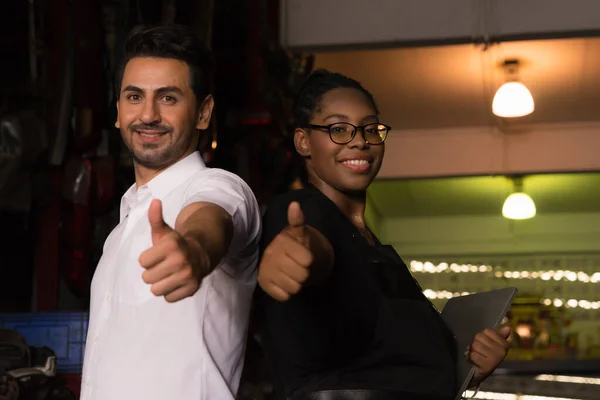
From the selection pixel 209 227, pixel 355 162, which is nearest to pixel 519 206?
pixel 355 162

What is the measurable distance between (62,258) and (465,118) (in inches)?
167

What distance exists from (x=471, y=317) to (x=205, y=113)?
54cm

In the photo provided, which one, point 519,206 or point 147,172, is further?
point 519,206

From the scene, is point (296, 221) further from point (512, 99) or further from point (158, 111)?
point (512, 99)

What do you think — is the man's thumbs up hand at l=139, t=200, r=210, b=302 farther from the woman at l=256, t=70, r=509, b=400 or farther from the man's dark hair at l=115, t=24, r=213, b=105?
the man's dark hair at l=115, t=24, r=213, b=105

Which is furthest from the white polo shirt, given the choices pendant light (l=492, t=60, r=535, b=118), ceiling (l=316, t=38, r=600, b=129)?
pendant light (l=492, t=60, r=535, b=118)

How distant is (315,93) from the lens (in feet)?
5.21

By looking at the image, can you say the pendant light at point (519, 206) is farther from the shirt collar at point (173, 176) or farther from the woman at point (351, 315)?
the shirt collar at point (173, 176)

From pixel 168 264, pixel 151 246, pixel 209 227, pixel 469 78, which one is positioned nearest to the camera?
pixel 168 264

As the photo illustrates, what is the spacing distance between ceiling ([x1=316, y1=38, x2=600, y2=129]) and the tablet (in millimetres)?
3657

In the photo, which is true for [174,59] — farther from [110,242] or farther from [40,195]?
[40,195]

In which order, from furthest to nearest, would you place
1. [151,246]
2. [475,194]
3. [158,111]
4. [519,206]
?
[475,194] < [519,206] < [158,111] < [151,246]

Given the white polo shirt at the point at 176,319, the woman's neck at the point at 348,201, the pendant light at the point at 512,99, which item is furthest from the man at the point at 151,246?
the pendant light at the point at 512,99

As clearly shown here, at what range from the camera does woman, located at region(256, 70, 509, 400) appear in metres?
1.35
